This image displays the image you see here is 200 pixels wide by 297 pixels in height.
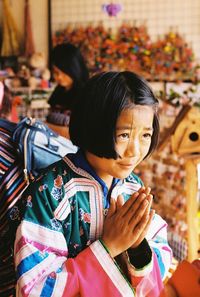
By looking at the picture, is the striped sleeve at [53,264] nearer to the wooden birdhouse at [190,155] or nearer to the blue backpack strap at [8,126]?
the blue backpack strap at [8,126]

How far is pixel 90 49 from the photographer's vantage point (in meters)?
4.27

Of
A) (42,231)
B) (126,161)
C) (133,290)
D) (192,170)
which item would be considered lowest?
(192,170)

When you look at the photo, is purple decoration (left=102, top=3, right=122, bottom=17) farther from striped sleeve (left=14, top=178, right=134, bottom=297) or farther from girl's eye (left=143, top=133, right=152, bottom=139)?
striped sleeve (left=14, top=178, right=134, bottom=297)

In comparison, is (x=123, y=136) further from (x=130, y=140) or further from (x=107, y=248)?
(x=107, y=248)

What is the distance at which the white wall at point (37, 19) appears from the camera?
4.41m

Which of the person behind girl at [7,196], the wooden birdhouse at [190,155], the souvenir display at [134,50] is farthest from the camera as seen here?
the souvenir display at [134,50]

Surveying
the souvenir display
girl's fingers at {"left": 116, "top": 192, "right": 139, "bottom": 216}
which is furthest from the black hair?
girl's fingers at {"left": 116, "top": 192, "right": 139, "bottom": 216}

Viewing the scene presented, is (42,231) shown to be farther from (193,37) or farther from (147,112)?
(193,37)

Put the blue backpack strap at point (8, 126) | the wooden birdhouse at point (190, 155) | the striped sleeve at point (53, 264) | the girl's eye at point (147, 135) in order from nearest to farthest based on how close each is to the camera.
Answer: the striped sleeve at point (53, 264) < the girl's eye at point (147, 135) < the blue backpack strap at point (8, 126) < the wooden birdhouse at point (190, 155)

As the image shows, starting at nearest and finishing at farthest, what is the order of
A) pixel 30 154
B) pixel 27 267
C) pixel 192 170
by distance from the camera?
1. pixel 27 267
2. pixel 30 154
3. pixel 192 170

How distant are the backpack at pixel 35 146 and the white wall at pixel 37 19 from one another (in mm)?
3251

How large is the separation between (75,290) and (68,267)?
0.05 m

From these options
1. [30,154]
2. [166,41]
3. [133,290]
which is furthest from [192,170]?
[166,41]

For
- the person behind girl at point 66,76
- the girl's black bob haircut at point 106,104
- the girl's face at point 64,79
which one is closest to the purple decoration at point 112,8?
the person behind girl at point 66,76
